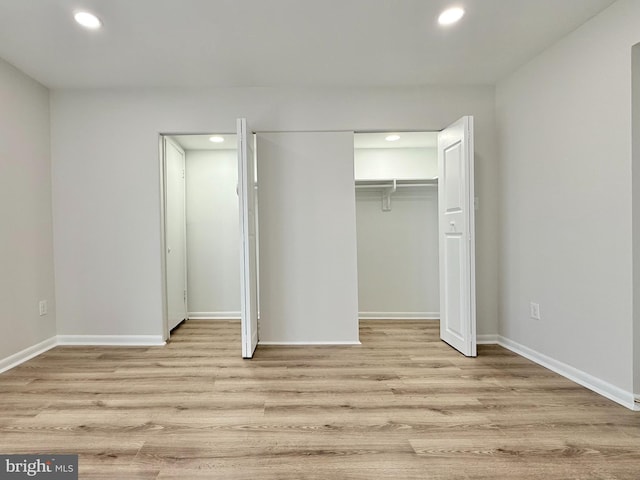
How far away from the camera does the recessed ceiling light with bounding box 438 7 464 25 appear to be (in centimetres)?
212

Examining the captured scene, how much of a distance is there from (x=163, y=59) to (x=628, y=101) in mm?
3210

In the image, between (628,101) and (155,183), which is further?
(155,183)

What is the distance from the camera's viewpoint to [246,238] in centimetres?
274

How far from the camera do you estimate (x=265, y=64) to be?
2.74m

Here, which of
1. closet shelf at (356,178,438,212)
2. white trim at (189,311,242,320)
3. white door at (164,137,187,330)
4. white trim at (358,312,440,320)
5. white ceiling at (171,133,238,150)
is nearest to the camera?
white door at (164,137,187,330)

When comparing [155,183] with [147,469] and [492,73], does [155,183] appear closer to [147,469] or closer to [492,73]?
[147,469]

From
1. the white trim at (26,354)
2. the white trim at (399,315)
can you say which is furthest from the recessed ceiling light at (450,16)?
the white trim at (26,354)

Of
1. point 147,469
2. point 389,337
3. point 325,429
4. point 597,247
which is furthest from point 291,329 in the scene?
point 597,247

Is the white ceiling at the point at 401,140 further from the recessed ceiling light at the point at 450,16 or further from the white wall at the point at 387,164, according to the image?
the recessed ceiling light at the point at 450,16

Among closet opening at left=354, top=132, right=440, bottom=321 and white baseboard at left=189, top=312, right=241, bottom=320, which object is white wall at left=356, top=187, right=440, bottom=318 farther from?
white baseboard at left=189, top=312, right=241, bottom=320

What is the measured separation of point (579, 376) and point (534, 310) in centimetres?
56

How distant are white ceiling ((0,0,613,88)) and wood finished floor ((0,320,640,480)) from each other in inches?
96.1

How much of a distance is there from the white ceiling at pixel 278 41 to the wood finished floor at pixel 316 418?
2440 millimetres

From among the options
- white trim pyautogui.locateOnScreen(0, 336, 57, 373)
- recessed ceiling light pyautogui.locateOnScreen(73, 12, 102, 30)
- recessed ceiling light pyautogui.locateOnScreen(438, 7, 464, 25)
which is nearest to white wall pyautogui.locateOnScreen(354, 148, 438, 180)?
recessed ceiling light pyautogui.locateOnScreen(438, 7, 464, 25)
